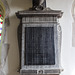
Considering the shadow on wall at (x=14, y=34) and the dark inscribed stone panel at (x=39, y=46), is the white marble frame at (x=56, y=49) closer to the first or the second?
the dark inscribed stone panel at (x=39, y=46)

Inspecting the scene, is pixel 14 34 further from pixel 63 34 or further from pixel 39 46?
pixel 63 34

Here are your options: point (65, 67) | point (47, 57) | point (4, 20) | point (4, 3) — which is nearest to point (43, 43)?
point (47, 57)

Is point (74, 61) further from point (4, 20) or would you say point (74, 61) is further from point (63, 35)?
point (4, 20)

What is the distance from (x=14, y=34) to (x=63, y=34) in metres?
1.03

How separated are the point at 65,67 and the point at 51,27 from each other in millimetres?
883

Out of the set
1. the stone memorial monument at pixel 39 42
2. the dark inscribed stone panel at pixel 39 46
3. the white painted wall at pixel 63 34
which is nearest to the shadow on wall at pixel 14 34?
the white painted wall at pixel 63 34

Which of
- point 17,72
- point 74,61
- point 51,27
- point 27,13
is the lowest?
point 17,72

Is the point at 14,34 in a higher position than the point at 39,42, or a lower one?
higher

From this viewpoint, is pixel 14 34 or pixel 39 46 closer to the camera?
pixel 39 46

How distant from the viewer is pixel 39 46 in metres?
3.12

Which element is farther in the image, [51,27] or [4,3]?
[4,3]

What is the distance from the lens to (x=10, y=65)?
3.26 m

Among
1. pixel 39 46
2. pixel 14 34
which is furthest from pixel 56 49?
pixel 14 34

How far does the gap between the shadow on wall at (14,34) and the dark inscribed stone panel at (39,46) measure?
0.30 meters
